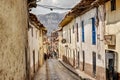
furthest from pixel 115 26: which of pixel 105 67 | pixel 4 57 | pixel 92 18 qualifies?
pixel 4 57

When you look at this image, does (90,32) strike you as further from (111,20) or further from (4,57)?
(4,57)

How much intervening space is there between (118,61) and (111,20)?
2.17 meters

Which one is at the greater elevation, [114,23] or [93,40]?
[114,23]

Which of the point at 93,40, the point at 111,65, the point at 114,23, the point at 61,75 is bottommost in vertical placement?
the point at 61,75

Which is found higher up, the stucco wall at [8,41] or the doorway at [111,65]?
the stucco wall at [8,41]

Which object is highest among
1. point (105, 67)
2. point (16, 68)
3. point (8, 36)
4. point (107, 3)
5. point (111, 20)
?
point (107, 3)

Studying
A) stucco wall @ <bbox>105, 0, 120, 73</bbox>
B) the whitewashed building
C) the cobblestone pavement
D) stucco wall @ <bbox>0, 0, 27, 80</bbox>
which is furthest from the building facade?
stucco wall @ <bbox>0, 0, 27, 80</bbox>

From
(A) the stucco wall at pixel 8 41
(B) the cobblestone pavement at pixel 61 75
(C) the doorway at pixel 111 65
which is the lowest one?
(B) the cobblestone pavement at pixel 61 75

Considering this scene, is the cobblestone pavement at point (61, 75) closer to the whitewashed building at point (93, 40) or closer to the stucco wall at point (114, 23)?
the whitewashed building at point (93, 40)

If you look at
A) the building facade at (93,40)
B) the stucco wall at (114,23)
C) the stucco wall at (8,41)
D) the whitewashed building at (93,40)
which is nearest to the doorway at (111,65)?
the stucco wall at (114,23)

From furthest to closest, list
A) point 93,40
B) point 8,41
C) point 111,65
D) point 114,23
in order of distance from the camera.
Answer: point 93,40
point 111,65
point 114,23
point 8,41

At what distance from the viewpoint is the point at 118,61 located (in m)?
11.5

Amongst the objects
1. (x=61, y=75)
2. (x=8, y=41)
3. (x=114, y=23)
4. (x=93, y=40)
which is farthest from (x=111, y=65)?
(x=61, y=75)

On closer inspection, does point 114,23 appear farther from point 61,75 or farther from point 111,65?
point 61,75
